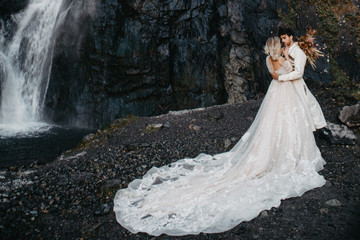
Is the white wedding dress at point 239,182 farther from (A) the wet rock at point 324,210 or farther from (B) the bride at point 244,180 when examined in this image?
(A) the wet rock at point 324,210

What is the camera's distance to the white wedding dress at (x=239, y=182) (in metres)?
4.07

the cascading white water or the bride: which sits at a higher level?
the cascading white water

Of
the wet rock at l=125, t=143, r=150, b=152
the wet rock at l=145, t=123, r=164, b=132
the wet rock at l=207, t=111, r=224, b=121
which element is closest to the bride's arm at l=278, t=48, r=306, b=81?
the wet rock at l=125, t=143, r=150, b=152

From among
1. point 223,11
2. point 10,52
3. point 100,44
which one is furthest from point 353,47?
point 10,52

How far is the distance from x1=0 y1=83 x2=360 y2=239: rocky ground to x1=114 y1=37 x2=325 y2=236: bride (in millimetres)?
169

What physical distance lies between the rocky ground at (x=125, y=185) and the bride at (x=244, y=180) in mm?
169

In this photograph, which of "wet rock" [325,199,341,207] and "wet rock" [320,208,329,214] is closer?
"wet rock" [320,208,329,214]

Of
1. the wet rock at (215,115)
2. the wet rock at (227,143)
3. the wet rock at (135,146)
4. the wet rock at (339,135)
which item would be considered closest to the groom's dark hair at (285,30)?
the wet rock at (215,115)

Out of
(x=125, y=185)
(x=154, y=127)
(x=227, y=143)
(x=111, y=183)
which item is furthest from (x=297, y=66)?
(x=154, y=127)

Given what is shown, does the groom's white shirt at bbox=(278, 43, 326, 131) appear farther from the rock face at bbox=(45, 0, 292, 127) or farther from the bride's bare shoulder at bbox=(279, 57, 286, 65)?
the rock face at bbox=(45, 0, 292, 127)

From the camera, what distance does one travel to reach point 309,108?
525 centimetres

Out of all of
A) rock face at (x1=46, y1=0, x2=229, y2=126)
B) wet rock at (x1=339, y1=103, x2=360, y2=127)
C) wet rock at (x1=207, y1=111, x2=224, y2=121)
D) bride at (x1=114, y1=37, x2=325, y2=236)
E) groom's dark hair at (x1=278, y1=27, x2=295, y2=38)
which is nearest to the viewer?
bride at (x1=114, y1=37, x2=325, y2=236)

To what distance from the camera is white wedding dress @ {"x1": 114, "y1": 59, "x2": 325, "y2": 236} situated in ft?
13.4

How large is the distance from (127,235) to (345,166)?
173 inches
